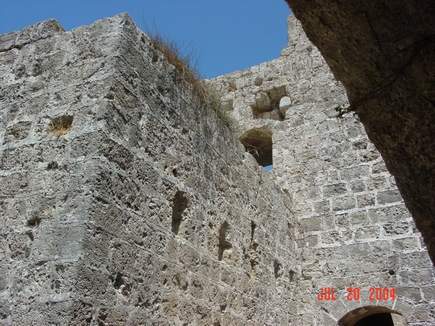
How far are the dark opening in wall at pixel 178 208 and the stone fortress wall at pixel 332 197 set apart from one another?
306cm

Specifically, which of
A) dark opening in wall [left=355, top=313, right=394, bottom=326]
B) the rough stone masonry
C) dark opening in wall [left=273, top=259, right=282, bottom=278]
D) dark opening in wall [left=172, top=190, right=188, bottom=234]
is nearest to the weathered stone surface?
the rough stone masonry

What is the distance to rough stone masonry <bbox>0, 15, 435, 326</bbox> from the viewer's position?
316cm

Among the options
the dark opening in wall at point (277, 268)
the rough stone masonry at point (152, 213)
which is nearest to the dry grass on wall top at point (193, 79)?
the rough stone masonry at point (152, 213)

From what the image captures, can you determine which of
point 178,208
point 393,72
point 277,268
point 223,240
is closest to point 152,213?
point 178,208

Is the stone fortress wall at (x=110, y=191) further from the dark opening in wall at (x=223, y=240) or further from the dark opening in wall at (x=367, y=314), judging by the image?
the dark opening in wall at (x=367, y=314)

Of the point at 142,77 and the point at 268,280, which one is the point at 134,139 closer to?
the point at 142,77

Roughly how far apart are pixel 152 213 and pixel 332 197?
4.06m

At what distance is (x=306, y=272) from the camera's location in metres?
7.04

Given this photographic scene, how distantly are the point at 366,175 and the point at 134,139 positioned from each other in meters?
4.37

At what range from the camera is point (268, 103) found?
916cm

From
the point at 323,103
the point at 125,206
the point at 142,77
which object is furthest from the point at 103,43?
the point at 323,103
